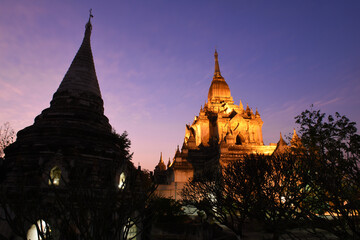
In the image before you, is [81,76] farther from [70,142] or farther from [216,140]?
[216,140]

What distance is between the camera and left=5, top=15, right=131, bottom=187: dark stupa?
15156 millimetres

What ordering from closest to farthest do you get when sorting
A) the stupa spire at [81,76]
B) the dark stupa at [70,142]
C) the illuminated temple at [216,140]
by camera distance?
the dark stupa at [70,142], the stupa spire at [81,76], the illuminated temple at [216,140]

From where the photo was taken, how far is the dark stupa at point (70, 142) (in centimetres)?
1516

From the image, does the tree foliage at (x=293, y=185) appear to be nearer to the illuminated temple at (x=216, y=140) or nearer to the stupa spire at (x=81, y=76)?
the illuminated temple at (x=216, y=140)

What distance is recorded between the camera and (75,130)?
17.8 meters

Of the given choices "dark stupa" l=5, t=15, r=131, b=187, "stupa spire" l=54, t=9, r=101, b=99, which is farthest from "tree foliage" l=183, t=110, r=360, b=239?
"stupa spire" l=54, t=9, r=101, b=99

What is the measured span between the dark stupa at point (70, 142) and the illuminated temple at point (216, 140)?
12.3 m

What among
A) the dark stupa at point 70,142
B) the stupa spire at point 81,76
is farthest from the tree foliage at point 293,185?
the stupa spire at point 81,76

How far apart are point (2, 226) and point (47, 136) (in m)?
6.95

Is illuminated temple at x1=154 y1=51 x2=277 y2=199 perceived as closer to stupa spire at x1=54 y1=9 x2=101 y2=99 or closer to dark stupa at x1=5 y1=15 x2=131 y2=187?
dark stupa at x1=5 y1=15 x2=131 y2=187

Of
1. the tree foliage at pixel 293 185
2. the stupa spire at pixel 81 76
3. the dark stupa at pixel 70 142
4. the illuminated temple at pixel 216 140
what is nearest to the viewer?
the tree foliage at pixel 293 185

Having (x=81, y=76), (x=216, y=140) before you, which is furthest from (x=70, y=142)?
(x=216, y=140)

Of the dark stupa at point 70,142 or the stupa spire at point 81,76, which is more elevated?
the stupa spire at point 81,76

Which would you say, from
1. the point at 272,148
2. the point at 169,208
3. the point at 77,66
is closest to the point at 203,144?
the point at 272,148
